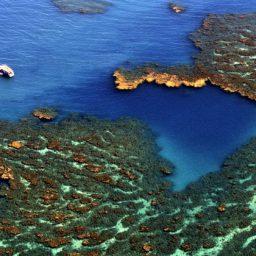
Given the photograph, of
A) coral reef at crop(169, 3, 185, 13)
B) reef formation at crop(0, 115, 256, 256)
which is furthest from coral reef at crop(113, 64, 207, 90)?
coral reef at crop(169, 3, 185, 13)

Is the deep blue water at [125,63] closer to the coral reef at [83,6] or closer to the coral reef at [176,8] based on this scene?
the coral reef at [176,8]

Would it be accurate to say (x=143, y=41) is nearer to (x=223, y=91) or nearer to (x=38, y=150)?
(x=223, y=91)

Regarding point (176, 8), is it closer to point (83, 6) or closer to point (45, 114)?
point (83, 6)

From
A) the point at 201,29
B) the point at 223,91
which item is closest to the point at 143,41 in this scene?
the point at 201,29

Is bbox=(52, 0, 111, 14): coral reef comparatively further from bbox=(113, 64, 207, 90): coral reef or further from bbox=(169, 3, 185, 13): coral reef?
bbox=(113, 64, 207, 90): coral reef

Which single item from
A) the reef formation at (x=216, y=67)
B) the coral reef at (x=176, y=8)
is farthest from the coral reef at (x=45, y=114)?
the coral reef at (x=176, y=8)

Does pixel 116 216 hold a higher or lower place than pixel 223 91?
lower
